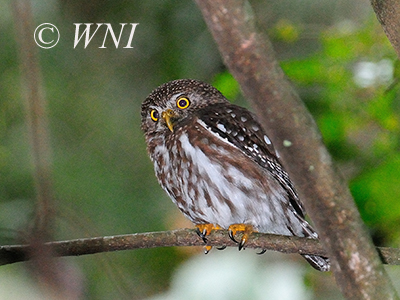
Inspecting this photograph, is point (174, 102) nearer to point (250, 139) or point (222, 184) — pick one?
point (250, 139)

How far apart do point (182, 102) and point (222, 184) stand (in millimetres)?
867

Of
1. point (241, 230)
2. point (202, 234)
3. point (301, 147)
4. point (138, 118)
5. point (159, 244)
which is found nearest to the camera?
point (301, 147)

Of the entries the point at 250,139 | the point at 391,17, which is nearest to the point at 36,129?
the point at 391,17

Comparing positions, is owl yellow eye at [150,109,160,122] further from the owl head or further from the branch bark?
the branch bark

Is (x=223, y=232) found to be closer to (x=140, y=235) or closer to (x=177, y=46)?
(x=140, y=235)

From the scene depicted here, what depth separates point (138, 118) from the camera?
20.3 ft

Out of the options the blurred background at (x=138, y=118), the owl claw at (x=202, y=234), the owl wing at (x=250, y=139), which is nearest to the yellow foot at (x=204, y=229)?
the owl claw at (x=202, y=234)

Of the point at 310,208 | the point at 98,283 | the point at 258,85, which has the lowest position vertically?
the point at 98,283

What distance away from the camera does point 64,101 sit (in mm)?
6070

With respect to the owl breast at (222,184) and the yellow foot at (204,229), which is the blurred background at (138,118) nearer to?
the owl breast at (222,184)

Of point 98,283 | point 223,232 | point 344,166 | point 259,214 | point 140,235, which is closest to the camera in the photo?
point 140,235

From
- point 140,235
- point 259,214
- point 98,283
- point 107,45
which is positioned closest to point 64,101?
point 107,45

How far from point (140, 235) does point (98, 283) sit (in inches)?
97.1

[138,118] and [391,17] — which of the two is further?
[138,118]
